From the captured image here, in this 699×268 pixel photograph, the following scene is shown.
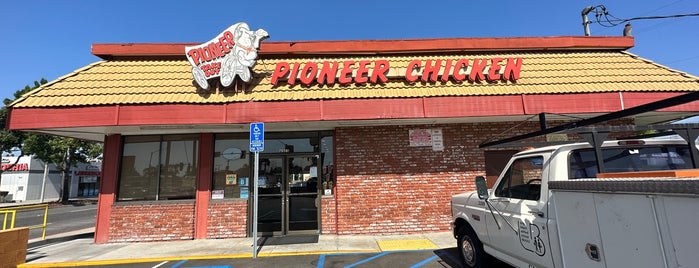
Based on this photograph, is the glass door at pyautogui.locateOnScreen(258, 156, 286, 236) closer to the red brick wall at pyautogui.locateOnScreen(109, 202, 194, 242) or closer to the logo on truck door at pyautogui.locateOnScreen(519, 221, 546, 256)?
the red brick wall at pyautogui.locateOnScreen(109, 202, 194, 242)

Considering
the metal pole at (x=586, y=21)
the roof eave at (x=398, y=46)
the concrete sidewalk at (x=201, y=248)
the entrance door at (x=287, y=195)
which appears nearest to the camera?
the concrete sidewalk at (x=201, y=248)

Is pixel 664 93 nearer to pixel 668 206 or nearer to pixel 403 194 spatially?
pixel 403 194

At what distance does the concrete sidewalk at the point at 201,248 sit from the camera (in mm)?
7684

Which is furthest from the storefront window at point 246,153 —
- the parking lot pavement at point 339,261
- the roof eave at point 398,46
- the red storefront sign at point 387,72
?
the parking lot pavement at point 339,261

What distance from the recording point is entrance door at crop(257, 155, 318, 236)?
9.84m

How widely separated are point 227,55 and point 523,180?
7841 mm

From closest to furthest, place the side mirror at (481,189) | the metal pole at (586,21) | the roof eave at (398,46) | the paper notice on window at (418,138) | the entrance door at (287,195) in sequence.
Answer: the side mirror at (481,189)
the entrance door at (287,195)
the paper notice on window at (418,138)
the roof eave at (398,46)
the metal pole at (586,21)

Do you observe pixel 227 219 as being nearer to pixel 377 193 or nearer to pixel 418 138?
pixel 377 193

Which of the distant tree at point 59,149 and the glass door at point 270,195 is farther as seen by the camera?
the distant tree at point 59,149

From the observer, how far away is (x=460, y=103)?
8.89 metres

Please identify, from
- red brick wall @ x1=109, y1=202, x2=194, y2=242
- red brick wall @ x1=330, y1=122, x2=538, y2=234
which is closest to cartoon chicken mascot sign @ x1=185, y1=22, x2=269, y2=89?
red brick wall @ x1=330, y1=122, x2=538, y2=234

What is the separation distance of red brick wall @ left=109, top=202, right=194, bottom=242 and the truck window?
8.24 metres

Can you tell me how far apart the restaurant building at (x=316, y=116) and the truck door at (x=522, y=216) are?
4.15 metres

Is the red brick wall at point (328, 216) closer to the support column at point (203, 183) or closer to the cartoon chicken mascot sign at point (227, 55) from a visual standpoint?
the support column at point (203, 183)
